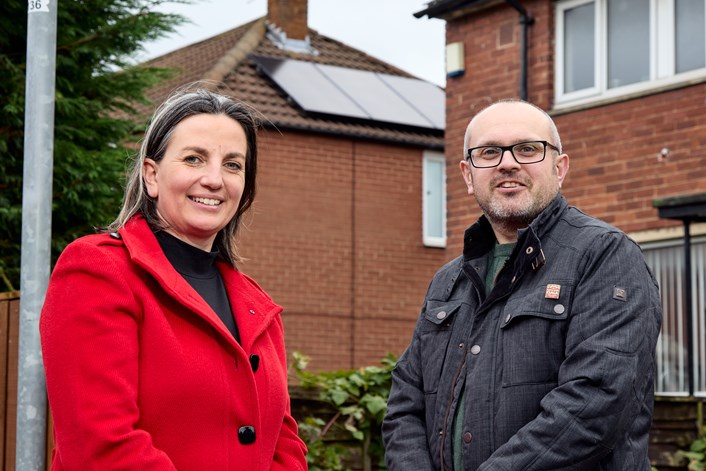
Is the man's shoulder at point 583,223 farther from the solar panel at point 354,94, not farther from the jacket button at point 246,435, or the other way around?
the solar panel at point 354,94

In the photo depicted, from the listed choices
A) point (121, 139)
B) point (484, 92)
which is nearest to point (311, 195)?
point (484, 92)

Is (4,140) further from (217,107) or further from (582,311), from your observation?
(582,311)

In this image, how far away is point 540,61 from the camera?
13.4 metres

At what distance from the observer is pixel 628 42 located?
41.8ft

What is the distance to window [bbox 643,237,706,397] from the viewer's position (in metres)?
11.4

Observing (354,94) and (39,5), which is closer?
(39,5)

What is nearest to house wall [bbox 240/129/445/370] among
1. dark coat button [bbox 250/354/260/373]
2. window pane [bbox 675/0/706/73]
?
window pane [bbox 675/0/706/73]

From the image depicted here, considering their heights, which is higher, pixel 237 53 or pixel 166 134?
pixel 237 53

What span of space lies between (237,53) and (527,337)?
17802 millimetres

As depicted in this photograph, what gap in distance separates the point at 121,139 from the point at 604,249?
6.33 m

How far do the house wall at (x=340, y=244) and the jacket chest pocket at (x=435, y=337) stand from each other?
1408cm

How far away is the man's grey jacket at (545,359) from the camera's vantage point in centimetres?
343

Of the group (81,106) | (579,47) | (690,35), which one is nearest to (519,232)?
(81,106)

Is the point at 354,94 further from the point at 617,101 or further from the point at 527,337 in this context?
the point at 527,337
